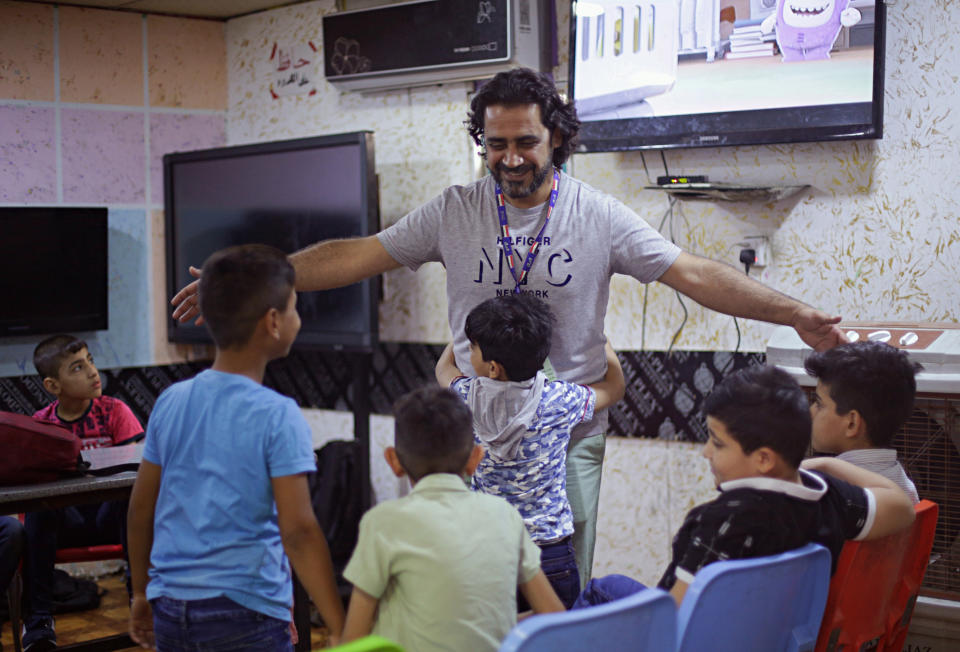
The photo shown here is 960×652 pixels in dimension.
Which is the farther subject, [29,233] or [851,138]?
[29,233]

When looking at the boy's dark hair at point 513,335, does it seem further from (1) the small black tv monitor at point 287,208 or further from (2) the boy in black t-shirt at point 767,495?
(1) the small black tv monitor at point 287,208

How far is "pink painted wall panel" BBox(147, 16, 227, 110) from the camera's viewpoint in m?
4.48

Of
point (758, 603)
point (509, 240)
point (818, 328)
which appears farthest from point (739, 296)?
point (758, 603)

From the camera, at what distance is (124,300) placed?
175 inches

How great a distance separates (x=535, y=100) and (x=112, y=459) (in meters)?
1.54

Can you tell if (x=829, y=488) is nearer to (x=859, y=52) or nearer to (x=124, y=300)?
(x=859, y=52)

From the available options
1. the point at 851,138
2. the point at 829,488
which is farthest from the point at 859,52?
the point at 829,488

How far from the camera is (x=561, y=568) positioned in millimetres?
1943

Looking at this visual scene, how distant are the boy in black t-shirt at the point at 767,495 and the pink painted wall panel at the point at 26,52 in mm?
3582

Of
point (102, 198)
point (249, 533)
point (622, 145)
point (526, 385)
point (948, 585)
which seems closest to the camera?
point (249, 533)

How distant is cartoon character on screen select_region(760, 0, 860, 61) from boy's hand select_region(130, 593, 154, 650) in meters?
2.43

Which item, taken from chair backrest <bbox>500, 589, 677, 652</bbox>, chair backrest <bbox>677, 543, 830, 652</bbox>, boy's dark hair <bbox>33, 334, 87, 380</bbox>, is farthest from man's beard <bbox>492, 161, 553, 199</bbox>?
boy's dark hair <bbox>33, 334, 87, 380</bbox>

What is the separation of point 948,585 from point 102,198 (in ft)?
11.9

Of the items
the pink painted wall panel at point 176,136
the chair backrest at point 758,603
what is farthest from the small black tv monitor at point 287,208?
the chair backrest at point 758,603
